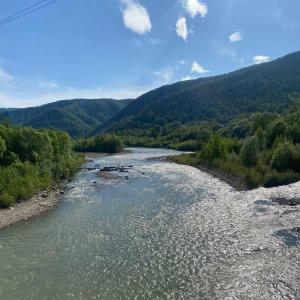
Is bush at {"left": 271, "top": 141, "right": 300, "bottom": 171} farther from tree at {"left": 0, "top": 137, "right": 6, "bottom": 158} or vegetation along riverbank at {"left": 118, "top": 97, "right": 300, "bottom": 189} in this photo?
tree at {"left": 0, "top": 137, "right": 6, "bottom": 158}

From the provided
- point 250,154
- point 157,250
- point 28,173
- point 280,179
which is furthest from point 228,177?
point 157,250

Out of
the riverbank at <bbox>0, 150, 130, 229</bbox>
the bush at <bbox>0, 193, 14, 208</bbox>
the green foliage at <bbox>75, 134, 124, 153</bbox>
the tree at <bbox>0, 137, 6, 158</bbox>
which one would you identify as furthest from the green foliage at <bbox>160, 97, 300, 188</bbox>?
the green foliage at <bbox>75, 134, 124, 153</bbox>

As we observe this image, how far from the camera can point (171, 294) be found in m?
23.8

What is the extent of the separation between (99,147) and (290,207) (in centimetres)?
15171

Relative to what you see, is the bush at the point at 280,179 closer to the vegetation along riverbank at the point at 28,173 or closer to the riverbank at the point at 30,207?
the riverbank at the point at 30,207

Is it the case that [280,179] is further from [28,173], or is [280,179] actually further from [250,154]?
[28,173]

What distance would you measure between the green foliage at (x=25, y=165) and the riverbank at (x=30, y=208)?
1.12 metres

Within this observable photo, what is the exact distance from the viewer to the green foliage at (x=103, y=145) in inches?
7200

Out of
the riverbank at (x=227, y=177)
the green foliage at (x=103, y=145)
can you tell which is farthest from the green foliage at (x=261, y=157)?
the green foliage at (x=103, y=145)

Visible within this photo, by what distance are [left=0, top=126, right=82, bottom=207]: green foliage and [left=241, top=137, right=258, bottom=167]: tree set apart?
34913mm

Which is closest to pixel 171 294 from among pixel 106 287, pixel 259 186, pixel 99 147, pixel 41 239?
pixel 106 287

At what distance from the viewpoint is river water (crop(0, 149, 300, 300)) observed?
80.9 feet

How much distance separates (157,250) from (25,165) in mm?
33386

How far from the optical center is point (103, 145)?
7407 inches
